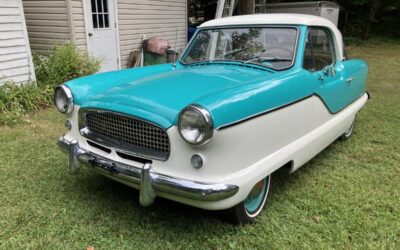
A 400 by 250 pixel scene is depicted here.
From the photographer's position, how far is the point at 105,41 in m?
8.23

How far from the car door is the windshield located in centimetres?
21

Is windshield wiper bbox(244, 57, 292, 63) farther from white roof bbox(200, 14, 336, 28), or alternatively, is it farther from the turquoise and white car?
white roof bbox(200, 14, 336, 28)

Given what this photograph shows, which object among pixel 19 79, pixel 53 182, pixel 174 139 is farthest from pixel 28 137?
pixel 174 139

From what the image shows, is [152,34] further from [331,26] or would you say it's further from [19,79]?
[331,26]

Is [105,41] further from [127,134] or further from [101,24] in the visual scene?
[127,134]

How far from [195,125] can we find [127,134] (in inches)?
25.2

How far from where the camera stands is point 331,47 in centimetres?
413

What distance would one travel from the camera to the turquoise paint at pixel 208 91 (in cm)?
244

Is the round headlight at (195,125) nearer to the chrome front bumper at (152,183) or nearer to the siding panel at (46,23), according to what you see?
the chrome front bumper at (152,183)

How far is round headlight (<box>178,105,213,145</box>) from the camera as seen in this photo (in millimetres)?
2252

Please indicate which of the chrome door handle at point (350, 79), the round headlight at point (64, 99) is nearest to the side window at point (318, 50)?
the chrome door handle at point (350, 79)

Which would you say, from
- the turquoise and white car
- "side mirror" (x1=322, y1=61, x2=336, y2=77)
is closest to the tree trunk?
the turquoise and white car

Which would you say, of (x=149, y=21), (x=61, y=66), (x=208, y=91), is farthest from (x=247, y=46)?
(x=149, y=21)

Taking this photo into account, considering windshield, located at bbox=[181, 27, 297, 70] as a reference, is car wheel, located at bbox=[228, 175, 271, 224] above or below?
below
